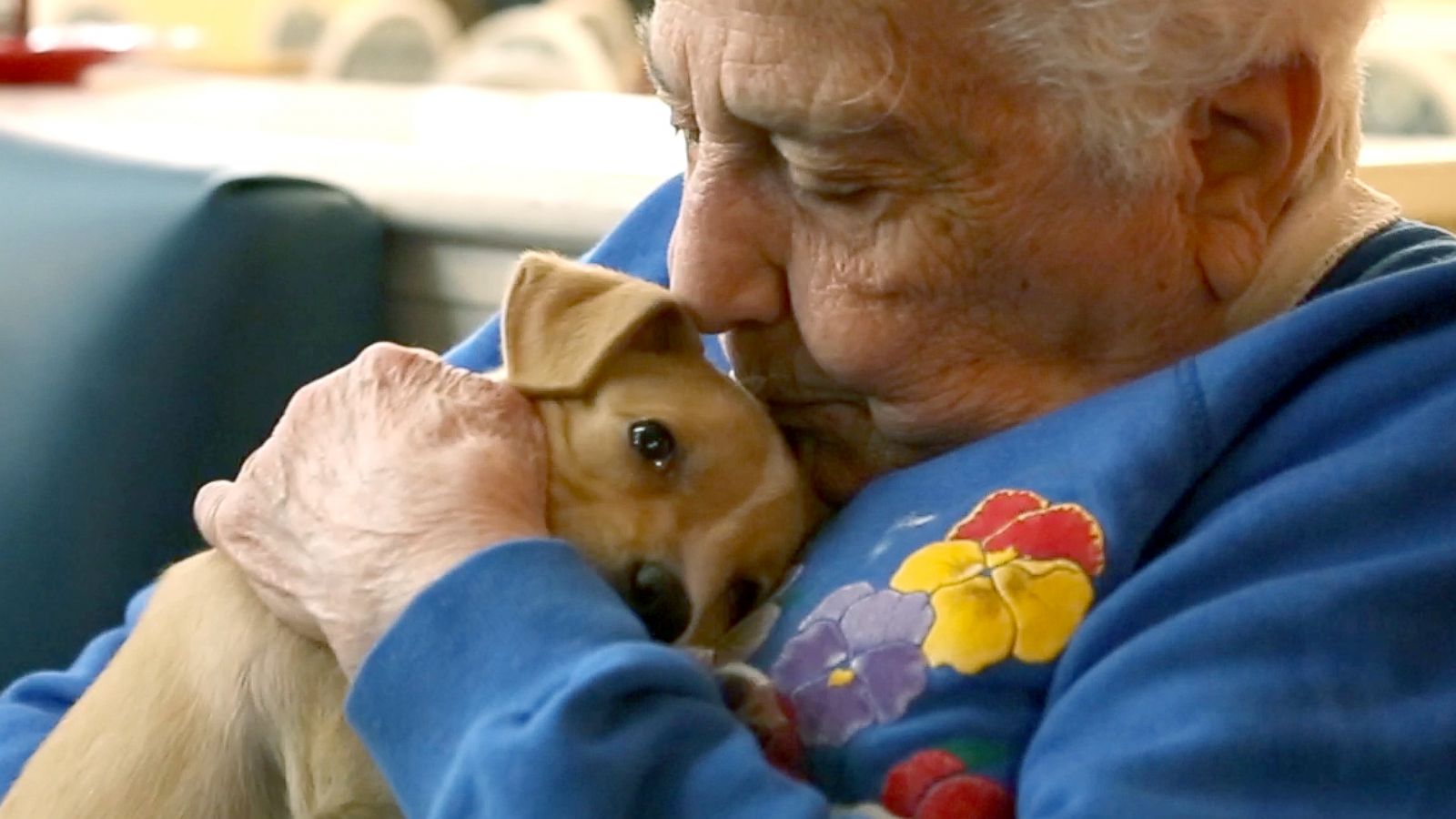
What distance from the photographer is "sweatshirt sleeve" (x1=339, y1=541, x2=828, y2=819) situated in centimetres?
90

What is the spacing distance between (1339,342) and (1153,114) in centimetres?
17

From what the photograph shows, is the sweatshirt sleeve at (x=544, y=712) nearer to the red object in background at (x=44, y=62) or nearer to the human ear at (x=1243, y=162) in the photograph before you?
the human ear at (x=1243, y=162)

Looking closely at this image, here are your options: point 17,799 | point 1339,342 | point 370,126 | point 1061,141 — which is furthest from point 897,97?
point 370,126

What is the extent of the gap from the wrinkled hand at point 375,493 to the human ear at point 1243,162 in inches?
16.9

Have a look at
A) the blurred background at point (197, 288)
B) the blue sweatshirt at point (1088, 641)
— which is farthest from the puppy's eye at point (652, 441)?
the blurred background at point (197, 288)

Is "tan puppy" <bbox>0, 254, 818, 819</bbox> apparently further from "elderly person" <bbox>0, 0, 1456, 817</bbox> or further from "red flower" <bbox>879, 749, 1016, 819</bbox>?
"red flower" <bbox>879, 749, 1016, 819</bbox>

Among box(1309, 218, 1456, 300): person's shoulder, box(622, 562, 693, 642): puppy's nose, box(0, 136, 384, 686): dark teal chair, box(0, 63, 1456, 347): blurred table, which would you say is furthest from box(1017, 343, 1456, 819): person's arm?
box(0, 136, 384, 686): dark teal chair

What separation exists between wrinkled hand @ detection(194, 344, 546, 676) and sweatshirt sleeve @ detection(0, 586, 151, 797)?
0.31 metres

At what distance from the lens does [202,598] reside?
4.04 ft

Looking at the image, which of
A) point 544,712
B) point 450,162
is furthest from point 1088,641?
point 450,162

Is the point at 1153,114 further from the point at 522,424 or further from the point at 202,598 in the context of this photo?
the point at 202,598

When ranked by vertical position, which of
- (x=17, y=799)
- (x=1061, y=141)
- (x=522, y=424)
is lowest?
(x=17, y=799)

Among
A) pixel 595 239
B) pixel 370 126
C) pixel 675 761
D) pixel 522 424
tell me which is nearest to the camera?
pixel 675 761

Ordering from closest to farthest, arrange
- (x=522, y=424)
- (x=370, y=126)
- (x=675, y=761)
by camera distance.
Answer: (x=675, y=761), (x=522, y=424), (x=370, y=126)
